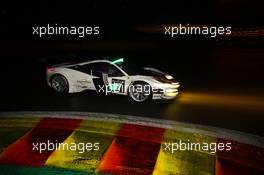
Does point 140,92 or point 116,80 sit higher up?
point 116,80

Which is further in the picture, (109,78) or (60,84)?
(60,84)

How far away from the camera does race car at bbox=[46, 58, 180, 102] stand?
10141 mm

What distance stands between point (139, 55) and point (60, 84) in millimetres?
11967

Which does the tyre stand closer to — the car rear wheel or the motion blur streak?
the motion blur streak

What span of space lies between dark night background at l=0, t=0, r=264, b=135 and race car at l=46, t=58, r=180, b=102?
1.11 ft

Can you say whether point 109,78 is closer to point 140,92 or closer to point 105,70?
point 105,70

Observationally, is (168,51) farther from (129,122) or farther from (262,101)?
(129,122)

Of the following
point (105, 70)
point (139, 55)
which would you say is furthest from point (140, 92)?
point (139, 55)

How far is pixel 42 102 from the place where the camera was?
406 inches

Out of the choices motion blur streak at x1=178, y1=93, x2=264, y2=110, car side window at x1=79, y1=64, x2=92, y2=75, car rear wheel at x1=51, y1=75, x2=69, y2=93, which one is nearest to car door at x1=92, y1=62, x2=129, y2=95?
car side window at x1=79, y1=64, x2=92, y2=75

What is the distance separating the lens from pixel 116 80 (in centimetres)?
1018

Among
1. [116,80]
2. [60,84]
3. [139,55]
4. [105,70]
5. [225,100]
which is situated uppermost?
[105,70]

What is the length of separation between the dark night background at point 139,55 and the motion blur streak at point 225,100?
390 mm

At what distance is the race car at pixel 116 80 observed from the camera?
10.1 metres
